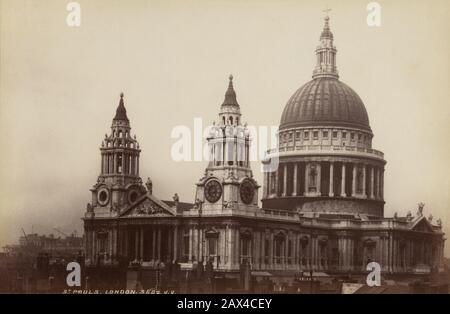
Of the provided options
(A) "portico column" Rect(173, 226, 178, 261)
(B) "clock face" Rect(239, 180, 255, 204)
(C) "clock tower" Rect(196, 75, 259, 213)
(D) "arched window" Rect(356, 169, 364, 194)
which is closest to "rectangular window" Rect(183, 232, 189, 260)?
(A) "portico column" Rect(173, 226, 178, 261)

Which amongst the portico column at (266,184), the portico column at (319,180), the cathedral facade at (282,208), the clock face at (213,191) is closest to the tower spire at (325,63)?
the cathedral facade at (282,208)

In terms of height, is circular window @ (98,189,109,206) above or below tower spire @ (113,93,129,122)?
below

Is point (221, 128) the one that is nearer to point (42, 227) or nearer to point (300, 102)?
point (42, 227)

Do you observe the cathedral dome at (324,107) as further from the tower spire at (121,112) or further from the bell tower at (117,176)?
the tower spire at (121,112)

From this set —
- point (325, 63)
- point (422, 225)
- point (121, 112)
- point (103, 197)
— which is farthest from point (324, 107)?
point (121, 112)

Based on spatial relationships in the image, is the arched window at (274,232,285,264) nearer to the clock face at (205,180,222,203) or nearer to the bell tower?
the clock face at (205,180,222,203)

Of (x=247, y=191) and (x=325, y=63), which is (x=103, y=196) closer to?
(x=247, y=191)
